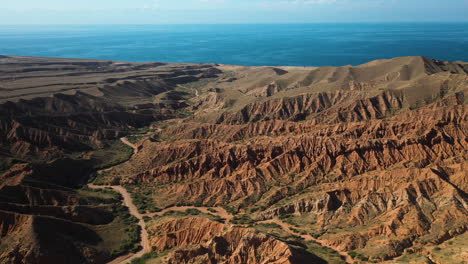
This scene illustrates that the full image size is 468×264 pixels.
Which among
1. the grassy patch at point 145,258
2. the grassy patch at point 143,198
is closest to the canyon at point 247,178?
the grassy patch at point 145,258

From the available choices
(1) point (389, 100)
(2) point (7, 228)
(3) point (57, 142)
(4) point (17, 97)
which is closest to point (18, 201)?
(2) point (7, 228)

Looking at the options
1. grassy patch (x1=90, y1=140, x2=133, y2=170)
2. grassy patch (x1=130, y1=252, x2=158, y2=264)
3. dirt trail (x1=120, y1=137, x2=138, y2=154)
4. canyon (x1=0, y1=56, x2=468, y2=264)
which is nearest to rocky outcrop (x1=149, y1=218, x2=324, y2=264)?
canyon (x1=0, y1=56, x2=468, y2=264)

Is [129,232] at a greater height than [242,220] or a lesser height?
greater

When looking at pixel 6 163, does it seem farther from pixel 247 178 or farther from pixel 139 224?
pixel 247 178

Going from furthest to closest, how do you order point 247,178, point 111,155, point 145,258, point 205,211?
point 111,155 < point 247,178 < point 205,211 < point 145,258

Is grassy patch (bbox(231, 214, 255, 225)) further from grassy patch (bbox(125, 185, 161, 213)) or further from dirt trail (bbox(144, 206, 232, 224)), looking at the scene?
grassy patch (bbox(125, 185, 161, 213))

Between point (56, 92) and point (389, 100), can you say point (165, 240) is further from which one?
point (56, 92)

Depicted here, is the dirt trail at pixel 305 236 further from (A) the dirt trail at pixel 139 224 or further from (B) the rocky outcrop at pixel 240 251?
(A) the dirt trail at pixel 139 224

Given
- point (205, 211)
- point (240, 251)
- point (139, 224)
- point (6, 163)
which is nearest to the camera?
point (240, 251)

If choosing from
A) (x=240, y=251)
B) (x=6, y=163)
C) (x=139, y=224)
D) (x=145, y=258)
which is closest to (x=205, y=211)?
(x=139, y=224)
